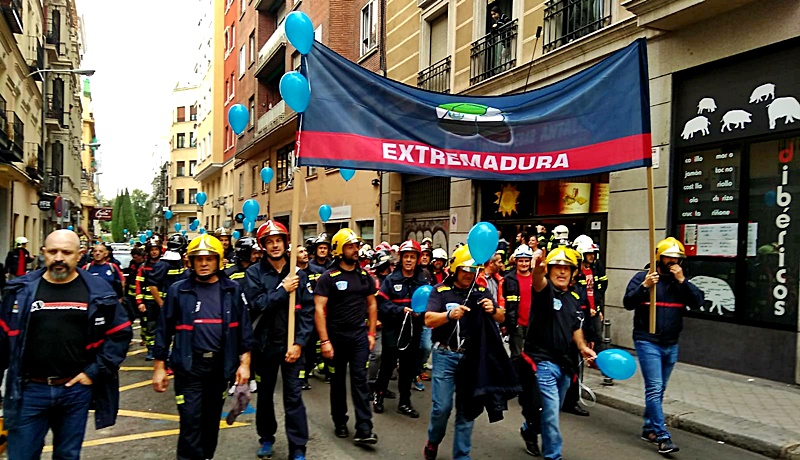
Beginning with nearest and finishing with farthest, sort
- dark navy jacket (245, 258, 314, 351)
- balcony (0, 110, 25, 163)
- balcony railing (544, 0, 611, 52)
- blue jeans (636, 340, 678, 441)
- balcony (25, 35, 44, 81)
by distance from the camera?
dark navy jacket (245, 258, 314, 351), blue jeans (636, 340, 678, 441), balcony railing (544, 0, 611, 52), balcony (0, 110, 25, 163), balcony (25, 35, 44, 81)

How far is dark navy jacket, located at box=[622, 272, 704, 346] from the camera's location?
5730 mm

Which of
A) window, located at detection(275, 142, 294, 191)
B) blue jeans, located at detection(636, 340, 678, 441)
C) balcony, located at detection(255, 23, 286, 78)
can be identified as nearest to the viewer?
blue jeans, located at detection(636, 340, 678, 441)

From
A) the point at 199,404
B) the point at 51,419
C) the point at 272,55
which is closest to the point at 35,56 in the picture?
the point at 272,55

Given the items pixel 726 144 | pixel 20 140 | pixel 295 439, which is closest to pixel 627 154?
pixel 726 144

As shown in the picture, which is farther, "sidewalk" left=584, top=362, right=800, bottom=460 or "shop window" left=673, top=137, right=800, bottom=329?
"shop window" left=673, top=137, right=800, bottom=329

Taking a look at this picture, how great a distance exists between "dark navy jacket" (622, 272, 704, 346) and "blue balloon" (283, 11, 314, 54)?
389 centimetres

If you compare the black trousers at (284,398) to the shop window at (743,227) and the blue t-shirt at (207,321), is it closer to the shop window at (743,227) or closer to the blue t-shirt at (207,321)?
the blue t-shirt at (207,321)

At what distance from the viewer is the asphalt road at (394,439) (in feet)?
18.1

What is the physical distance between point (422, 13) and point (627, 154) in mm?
11205

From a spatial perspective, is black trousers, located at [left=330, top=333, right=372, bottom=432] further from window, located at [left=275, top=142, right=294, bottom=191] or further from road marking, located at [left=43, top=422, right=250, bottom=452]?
window, located at [left=275, top=142, right=294, bottom=191]

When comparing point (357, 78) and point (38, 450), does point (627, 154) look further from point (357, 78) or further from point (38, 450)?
point (38, 450)

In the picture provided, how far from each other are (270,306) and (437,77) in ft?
41.2

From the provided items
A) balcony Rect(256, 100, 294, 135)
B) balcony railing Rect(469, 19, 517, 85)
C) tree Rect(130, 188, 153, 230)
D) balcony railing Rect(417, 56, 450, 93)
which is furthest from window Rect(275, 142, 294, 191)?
tree Rect(130, 188, 153, 230)

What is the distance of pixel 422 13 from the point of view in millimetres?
17422
